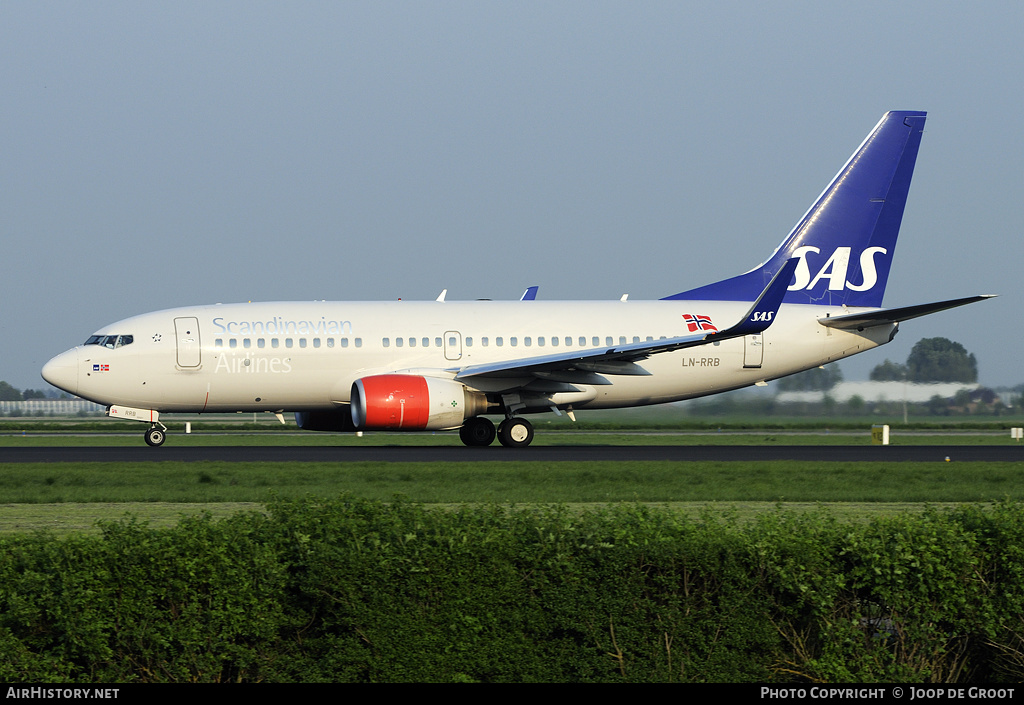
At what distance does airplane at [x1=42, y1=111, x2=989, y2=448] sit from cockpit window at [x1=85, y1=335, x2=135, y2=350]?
0.10ft

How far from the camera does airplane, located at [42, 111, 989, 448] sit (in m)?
27.6

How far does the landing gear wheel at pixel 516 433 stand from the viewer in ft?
95.2

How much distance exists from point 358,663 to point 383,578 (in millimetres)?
605

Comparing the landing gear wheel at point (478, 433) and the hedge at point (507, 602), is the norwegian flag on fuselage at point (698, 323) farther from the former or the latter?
the hedge at point (507, 602)

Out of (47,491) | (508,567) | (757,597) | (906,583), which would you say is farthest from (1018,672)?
(47,491)

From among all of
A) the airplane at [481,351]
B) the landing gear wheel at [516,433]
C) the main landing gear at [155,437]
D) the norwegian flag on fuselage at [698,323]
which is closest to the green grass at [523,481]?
the airplane at [481,351]

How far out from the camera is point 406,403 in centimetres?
2650

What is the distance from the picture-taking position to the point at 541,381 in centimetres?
2862

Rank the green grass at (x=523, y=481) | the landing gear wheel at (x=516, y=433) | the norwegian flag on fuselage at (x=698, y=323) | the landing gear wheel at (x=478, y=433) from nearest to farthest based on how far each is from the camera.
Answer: the green grass at (x=523, y=481) < the landing gear wheel at (x=516, y=433) < the landing gear wheel at (x=478, y=433) < the norwegian flag on fuselage at (x=698, y=323)

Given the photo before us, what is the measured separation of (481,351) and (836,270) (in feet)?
36.0

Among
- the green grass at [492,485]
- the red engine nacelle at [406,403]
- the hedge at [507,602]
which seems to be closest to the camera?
the hedge at [507,602]

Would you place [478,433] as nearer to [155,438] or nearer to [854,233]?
[155,438]

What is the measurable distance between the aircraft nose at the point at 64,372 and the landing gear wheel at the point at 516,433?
1106 centimetres

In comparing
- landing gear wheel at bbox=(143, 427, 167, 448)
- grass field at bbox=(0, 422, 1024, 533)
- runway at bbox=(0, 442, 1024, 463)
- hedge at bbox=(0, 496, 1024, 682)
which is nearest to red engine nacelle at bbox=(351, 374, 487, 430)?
runway at bbox=(0, 442, 1024, 463)
